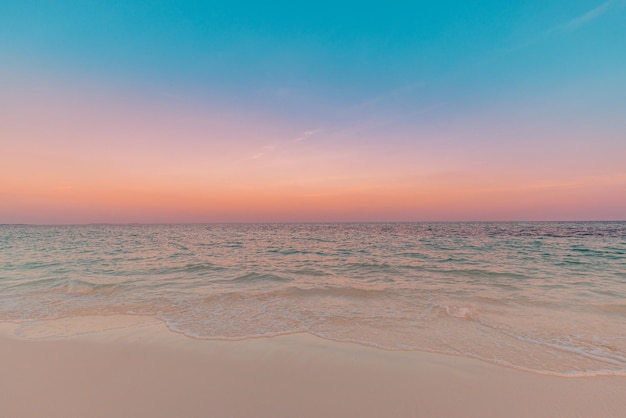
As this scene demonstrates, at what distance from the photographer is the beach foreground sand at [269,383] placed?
11.8ft

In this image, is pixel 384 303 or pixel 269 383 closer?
pixel 269 383

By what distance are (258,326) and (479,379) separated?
4.28 m

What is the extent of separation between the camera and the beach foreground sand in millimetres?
3592

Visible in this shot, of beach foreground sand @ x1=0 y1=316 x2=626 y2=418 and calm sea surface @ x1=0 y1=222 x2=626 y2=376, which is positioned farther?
calm sea surface @ x1=0 y1=222 x2=626 y2=376

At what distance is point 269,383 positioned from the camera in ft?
13.7

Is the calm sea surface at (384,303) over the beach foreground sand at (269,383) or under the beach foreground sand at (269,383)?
under

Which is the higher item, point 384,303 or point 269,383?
point 269,383

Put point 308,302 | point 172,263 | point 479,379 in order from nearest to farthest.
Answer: point 479,379
point 308,302
point 172,263

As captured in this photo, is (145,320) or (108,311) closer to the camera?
(145,320)

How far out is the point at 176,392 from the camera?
13.0 ft

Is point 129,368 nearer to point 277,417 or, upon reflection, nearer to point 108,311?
point 277,417

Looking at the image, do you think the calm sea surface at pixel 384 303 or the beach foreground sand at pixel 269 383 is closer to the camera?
the beach foreground sand at pixel 269 383

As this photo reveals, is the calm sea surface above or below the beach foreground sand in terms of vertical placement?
below

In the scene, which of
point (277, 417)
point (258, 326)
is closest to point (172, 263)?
point (258, 326)
